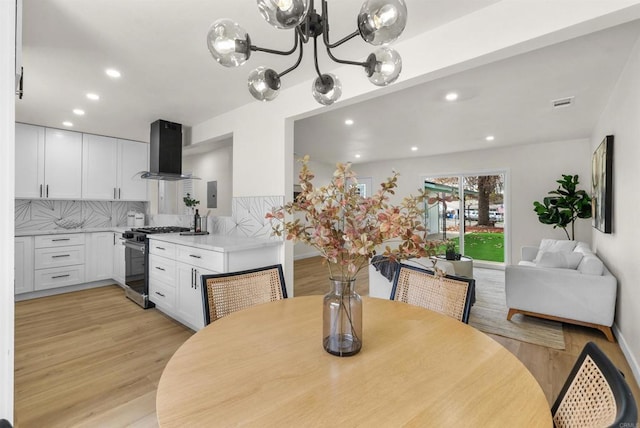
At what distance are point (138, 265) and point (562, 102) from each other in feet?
17.8

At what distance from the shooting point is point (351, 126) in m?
4.50

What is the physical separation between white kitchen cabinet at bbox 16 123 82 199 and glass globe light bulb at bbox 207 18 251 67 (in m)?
4.64

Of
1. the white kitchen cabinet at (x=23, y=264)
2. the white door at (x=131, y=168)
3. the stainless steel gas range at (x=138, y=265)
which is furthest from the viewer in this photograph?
the white door at (x=131, y=168)

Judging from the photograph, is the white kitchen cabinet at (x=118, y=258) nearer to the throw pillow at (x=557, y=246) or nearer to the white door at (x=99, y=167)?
the white door at (x=99, y=167)

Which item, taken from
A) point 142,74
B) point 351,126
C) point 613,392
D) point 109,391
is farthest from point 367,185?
point 613,392

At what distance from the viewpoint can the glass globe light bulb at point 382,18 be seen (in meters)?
0.96

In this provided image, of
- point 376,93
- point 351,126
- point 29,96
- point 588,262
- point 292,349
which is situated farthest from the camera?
point 351,126

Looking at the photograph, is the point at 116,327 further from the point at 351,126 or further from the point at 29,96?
the point at 351,126

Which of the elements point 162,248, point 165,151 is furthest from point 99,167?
point 162,248

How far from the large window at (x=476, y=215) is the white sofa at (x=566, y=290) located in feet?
9.64

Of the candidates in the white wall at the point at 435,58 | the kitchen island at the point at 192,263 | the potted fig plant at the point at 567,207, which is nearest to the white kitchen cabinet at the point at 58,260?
the kitchen island at the point at 192,263

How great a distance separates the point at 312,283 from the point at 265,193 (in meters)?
2.29

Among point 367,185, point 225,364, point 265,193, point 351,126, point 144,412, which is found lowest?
point 144,412

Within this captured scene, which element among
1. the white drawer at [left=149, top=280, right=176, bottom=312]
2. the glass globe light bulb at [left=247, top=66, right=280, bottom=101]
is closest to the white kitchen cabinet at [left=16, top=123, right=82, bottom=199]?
the white drawer at [left=149, top=280, right=176, bottom=312]
